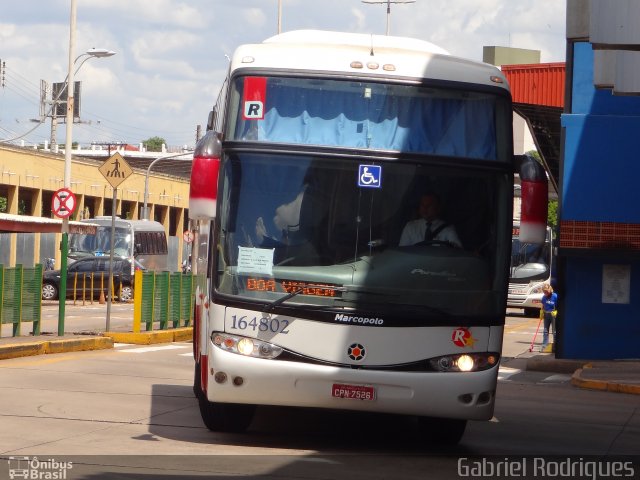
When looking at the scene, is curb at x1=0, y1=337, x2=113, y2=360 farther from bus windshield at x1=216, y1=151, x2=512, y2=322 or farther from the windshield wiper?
the windshield wiper

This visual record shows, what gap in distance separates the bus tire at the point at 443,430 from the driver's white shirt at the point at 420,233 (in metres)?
1.81

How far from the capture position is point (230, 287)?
32.3 ft

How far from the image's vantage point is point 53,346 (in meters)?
18.7

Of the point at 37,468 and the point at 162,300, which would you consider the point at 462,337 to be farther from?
the point at 162,300

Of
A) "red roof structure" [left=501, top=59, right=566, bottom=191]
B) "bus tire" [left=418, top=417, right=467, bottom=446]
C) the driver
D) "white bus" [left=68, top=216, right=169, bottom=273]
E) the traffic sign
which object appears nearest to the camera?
the driver

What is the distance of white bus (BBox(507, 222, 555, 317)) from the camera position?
44.7m

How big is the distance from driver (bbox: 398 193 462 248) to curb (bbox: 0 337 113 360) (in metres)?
9.13

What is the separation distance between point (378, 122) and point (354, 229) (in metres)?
0.94

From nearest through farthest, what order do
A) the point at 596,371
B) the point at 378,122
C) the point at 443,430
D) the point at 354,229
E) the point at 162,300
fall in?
1. the point at 354,229
2. the point at 378,122
3. the point at 443,430
4. the point at 596,371
5. the point at 162,300

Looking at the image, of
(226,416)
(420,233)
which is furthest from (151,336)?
(420,233)

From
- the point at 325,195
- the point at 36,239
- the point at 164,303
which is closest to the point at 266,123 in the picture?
the point at 325,195

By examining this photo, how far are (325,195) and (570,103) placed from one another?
536 inches

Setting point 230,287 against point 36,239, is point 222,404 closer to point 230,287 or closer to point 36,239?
point 230,287

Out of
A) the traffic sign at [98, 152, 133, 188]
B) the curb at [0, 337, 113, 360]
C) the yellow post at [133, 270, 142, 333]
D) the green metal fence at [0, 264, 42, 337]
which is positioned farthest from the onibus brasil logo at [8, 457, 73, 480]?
the yellow post at [133, 270, 142, 333]
